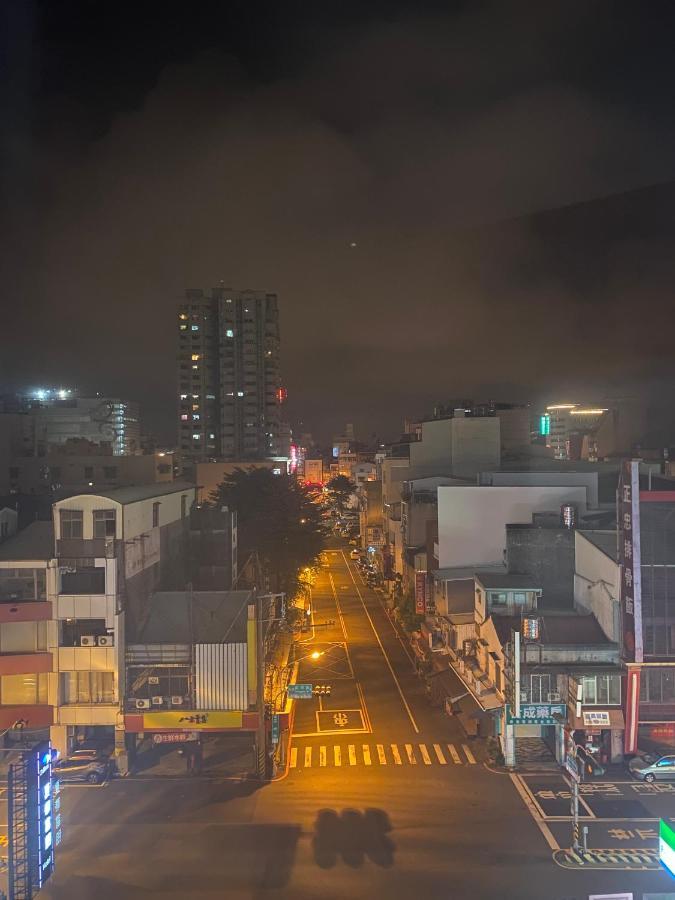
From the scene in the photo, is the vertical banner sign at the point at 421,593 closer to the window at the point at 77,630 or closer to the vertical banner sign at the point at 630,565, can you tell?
the vertical banner sign at the point at 630,565

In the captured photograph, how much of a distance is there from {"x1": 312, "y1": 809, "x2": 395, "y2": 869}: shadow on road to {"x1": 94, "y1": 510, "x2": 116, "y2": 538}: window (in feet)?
32.1

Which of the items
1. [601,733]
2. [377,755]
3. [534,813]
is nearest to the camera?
[534,813]

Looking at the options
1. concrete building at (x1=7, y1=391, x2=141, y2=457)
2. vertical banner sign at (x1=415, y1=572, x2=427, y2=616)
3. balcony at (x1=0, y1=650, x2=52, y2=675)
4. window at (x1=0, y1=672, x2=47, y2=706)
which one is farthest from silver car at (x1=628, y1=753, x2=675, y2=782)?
concrete building at (x1=7, y1=391, x2=141, y2=457)

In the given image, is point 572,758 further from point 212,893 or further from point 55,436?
point 55,436

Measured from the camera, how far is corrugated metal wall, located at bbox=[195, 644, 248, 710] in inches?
753

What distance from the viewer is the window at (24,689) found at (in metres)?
19.0

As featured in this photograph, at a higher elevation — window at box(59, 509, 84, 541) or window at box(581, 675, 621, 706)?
window at box(59, 509, 84, 541)

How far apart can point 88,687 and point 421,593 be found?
15276 mm

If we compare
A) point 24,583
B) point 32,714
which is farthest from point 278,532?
point 32,714

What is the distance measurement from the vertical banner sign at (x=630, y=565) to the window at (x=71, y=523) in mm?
15960

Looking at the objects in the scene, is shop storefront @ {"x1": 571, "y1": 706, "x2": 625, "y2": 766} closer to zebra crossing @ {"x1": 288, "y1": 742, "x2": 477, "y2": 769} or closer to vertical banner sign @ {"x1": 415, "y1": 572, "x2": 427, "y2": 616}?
zebra crossing @ {"x1": 288, "y1": 742, "x2": 477, "y2": 769}

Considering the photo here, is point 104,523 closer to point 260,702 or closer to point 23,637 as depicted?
point 23,637

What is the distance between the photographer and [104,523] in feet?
64.4

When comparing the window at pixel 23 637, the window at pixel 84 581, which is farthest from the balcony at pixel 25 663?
the window at pixel 84 581
